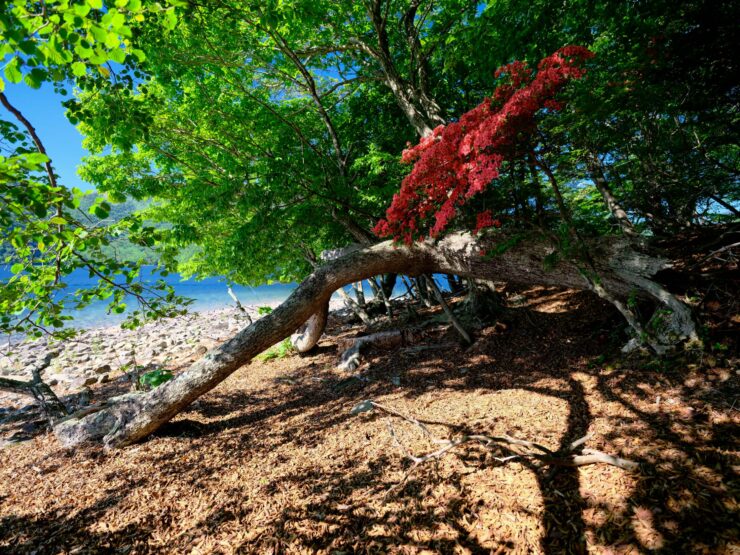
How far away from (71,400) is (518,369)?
34.8 ft

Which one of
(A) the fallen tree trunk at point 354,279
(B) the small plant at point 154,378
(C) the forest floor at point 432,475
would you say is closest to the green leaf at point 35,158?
(C) the forest floor at point 432,475

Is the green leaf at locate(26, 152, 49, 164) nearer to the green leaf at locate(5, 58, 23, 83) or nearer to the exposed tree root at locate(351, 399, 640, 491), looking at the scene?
the green leaf at locate(5, 58, 23, 83)

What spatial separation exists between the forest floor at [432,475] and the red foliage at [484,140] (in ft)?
8.32

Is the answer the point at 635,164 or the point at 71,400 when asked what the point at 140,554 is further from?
the point at 635,164

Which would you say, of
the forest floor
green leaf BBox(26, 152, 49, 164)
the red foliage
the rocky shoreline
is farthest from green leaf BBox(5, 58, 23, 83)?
the rocky shoreline

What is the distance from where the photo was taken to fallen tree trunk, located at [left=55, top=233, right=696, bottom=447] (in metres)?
4.37

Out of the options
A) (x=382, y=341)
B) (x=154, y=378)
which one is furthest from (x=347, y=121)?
(x=154, y=378)

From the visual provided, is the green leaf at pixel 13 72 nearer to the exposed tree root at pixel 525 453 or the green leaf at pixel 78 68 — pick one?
the green leaf at pixel 78 68

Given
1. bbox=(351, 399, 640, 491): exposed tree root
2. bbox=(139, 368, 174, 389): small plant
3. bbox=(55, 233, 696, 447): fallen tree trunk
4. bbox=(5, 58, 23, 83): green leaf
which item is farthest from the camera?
bbox=(139, 368, 174, 389): small plant

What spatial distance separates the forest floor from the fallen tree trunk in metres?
0.33

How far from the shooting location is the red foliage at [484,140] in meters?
3.38

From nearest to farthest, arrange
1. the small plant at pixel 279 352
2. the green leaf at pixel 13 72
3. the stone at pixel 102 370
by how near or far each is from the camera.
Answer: the green leaf at pixel 13 72, the small plant at pixel 279 352, the stone at pixel 102 370

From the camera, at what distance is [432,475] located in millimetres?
2791

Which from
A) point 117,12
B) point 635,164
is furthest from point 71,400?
point 635,164
